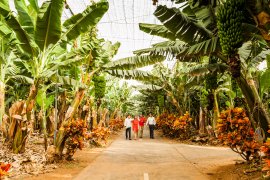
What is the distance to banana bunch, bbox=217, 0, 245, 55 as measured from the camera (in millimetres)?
4574

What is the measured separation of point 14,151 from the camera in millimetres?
9047

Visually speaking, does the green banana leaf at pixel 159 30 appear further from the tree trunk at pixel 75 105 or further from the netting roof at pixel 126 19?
the netting roof at pixel 126 19

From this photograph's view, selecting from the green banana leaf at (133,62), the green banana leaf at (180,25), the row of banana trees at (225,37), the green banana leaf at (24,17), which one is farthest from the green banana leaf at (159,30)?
the green banana leaf at (24,17)

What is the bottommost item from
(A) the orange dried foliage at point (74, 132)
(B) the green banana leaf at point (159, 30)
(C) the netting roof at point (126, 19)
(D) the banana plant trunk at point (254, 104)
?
(A) the orange dried foliage at point (74, 132)

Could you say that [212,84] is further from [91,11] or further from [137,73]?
[137,73]

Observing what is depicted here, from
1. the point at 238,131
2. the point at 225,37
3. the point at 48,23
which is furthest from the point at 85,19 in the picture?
the point at 238,131

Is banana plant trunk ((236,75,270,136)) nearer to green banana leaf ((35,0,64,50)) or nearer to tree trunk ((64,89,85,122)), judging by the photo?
green banana leaf ((35,0,64,50))

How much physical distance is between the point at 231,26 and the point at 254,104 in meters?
3.42

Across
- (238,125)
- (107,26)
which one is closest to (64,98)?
(107,26)

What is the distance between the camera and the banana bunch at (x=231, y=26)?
180 inches

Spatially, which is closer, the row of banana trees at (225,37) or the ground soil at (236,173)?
the row of banana trees at (225,37)

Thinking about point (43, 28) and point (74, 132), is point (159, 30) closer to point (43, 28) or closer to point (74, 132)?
point (43, 28)

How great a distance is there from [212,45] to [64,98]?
9.53 m

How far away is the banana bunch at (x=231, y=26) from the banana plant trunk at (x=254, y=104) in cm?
289
